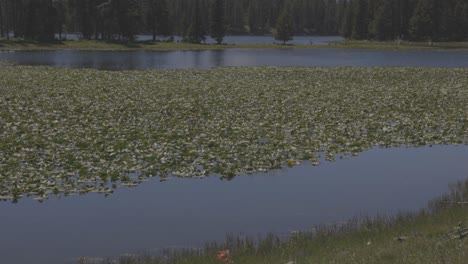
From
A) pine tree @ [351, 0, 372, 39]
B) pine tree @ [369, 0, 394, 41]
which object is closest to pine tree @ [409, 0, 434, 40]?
pine tree @ [369, 0, 394, 41]

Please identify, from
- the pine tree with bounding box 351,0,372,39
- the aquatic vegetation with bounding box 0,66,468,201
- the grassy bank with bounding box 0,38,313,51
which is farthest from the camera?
the pine tree with bounding box 351,0,372,39

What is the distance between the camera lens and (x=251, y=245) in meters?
11.2

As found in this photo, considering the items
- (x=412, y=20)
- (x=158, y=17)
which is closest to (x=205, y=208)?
(x=158, y=17)

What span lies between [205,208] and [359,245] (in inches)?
212

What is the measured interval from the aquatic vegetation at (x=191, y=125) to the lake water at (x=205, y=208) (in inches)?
25.4

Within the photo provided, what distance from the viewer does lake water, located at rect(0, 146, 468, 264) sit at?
1255 cm

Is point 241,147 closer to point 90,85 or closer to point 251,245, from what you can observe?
point 251,245

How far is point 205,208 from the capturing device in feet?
49.5

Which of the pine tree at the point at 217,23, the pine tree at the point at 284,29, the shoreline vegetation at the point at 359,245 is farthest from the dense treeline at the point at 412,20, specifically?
the shoreline vegetation at the point at 359,245

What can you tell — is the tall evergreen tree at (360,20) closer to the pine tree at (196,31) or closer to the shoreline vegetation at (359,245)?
the pine tree at (196,31)

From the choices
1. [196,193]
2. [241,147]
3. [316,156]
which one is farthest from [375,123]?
[196,193]

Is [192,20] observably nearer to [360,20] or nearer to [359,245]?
[360,20]

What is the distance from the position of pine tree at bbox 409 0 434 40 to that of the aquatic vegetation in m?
103

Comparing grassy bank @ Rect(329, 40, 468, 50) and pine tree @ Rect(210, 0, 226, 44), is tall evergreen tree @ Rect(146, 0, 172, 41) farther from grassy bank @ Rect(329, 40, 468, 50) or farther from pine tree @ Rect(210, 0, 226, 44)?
grassy bank @ Rect(329, 40, 468, 50)
